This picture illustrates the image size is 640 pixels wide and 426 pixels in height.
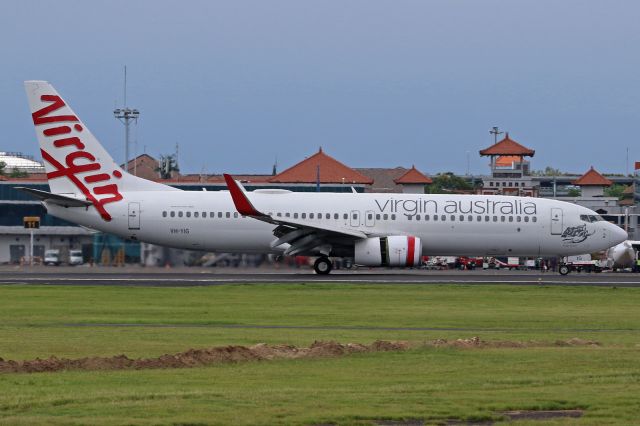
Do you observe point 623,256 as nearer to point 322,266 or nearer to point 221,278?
point 322,266

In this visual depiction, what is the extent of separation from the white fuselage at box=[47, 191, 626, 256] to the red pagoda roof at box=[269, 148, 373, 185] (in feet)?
189

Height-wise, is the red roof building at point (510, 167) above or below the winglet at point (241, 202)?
above

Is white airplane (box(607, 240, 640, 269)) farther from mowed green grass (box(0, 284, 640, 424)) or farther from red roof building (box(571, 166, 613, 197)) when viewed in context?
red roof building (box(571, 166, 613, 197))

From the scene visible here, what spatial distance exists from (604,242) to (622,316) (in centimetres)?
2425

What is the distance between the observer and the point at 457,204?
178ft

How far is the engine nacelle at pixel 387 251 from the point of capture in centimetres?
5147

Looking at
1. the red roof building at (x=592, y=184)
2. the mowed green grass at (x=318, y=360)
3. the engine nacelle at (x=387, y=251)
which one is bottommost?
the mowed green grass at (x=318, y=360)

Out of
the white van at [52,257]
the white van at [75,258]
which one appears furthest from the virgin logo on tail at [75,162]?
the white van at [52,257]

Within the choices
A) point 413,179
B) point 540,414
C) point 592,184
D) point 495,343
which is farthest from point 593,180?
point 540,414

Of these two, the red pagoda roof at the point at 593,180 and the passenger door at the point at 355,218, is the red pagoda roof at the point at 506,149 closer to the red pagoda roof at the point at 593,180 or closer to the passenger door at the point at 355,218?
the red pagoda roof at the point at 593,180

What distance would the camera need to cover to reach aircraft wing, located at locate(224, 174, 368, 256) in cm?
4978

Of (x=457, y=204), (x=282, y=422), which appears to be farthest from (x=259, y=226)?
(x=282, y=422)

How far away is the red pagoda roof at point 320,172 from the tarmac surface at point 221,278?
188 feet

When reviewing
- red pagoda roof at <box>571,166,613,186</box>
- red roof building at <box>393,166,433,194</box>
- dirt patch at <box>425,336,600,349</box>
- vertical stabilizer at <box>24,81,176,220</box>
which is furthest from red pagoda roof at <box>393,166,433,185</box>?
dirt patch at <box>425,336,600,349</box>
